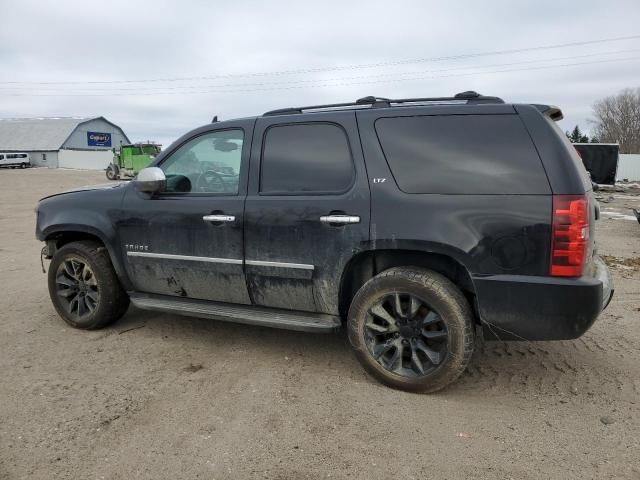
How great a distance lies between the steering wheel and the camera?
386cm

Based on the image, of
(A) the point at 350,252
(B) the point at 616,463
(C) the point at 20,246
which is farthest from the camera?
(C) the point at 20,246

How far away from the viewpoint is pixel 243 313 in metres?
3.71

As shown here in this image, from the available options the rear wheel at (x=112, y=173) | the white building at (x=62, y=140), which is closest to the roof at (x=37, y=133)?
the white building at (x=62, y=140)

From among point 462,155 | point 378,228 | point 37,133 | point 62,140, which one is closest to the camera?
point 462,155

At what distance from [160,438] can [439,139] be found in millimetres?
2488

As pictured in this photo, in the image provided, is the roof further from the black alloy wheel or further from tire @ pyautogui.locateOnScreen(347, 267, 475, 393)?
tire @ pyautogui.locateOnScreen(347, 267, 475, 393)

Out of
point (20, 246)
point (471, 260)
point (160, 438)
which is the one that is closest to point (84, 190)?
point (160, 438)

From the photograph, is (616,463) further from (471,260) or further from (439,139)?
(439,139)

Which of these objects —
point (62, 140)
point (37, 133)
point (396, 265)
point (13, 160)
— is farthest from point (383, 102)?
point (37, 133)

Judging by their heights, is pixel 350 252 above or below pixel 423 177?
below

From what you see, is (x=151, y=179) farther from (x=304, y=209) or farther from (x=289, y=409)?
(x=289, y=409)

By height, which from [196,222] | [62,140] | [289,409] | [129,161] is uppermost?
[62,140]

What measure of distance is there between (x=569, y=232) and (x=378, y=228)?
1.14 m

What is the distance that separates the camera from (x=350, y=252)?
3.28m
